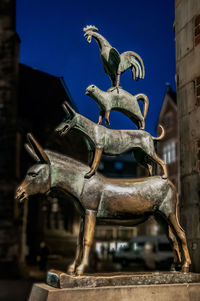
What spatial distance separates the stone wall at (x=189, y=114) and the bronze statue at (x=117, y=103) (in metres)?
1.72

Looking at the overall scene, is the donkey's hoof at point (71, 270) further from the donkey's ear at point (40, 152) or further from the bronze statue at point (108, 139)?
the donkey's ear at point (40, 152)

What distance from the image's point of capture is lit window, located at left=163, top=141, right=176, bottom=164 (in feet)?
109

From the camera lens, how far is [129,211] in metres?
4.31

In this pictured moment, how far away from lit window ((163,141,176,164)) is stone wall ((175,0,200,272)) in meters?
26.1

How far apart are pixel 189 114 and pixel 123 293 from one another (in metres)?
3.64

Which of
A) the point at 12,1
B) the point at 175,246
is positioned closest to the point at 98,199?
the point at 175,246

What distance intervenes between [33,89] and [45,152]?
100 feet

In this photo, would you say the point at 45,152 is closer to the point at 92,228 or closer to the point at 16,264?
the point at 92,228

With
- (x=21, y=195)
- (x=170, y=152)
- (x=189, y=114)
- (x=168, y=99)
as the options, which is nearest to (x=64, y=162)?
(x=21, y=195)

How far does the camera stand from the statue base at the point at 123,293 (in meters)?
3.64

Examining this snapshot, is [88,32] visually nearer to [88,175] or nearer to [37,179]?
[88,175]

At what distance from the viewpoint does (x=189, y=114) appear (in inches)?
257

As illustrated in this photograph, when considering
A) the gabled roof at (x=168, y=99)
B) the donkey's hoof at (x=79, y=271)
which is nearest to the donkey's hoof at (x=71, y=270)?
the donkey's hoof at (x=79, y=271)

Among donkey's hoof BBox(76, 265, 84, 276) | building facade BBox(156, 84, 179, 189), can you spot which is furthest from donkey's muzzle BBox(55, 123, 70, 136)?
building facade BBox(156, 84, 179, 189)
